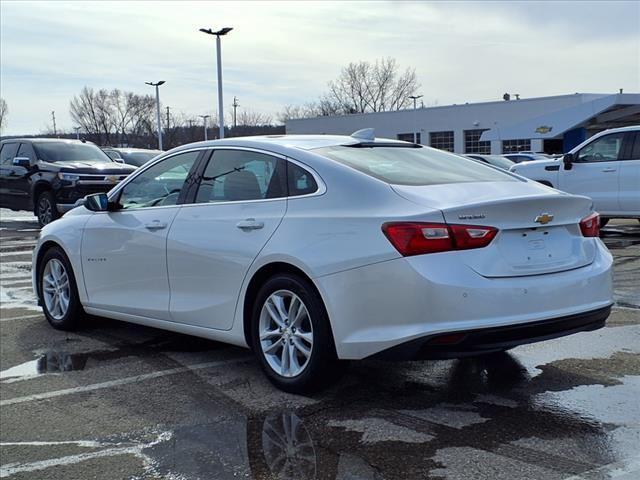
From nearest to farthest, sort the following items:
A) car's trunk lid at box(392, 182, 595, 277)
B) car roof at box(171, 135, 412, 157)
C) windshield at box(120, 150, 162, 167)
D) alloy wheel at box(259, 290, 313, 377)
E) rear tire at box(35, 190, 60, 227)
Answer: car's trunk lid at box(392, 182, 595, 277), alloy wheel at box(259, 290, 313, 377), car roof at box(171, 135, 412, 157), rear tire at box(35, 190, 60, 227), windshield at box(120, 150, 162, 167)

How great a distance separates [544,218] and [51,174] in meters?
12.6

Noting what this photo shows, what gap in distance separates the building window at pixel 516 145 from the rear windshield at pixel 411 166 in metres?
45.5

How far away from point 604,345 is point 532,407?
155 centimetres

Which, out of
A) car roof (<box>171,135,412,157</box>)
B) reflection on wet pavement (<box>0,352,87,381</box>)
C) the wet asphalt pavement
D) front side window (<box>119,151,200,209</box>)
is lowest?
reflection on wet pavement (<box>0,352,87,381</box>)

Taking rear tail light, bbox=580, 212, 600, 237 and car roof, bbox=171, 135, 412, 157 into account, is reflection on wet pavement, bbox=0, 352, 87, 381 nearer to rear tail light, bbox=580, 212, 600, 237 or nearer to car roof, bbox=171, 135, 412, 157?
car roof, bbox=171, 135, 412, 157

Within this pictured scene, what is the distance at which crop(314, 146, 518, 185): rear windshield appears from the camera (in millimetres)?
4570

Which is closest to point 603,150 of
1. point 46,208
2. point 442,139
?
point 46,208

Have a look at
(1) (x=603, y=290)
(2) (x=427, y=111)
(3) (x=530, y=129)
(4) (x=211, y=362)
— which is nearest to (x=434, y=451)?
(1) (x=603, y=290)

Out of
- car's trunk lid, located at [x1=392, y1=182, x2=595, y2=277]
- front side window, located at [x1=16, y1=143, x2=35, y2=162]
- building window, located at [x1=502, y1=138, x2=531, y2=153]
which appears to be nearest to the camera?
car's trunk lid, located at [x1=392, y1=182, x2=595, y2=277]

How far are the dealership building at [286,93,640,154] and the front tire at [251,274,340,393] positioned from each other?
33919 millimetres

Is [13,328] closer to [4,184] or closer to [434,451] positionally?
[434,451]

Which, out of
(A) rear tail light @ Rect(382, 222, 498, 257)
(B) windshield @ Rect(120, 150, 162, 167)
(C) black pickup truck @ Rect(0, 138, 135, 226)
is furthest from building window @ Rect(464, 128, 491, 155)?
(A) rear tail light @ Rect(382, 222, 498, 257)

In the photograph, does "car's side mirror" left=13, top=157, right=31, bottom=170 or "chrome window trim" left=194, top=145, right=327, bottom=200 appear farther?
"car's side mirror" left=13, top=157, right=31, bottom=170

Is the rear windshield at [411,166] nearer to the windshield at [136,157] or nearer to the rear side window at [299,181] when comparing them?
the rear side window at [299,181]
